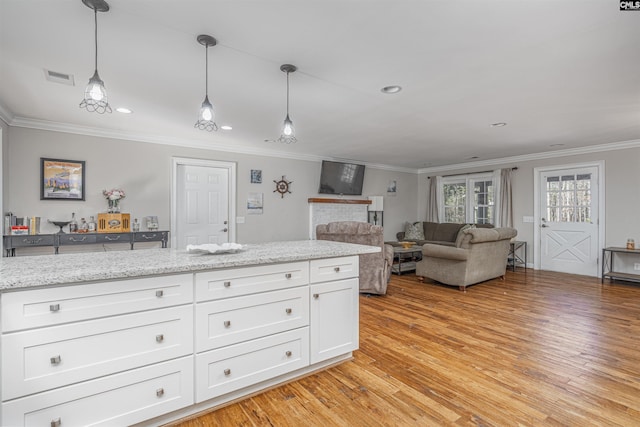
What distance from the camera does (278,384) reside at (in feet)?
6.92

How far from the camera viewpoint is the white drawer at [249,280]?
180cm

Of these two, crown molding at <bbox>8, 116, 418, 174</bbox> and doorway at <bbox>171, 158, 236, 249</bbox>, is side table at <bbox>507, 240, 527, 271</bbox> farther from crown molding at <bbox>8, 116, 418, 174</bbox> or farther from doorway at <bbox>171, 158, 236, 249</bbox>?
doorway at <bbox>171, 158, 236, 249</bbox>

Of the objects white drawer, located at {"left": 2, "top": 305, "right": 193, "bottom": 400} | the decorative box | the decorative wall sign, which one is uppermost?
the decorative wall sign

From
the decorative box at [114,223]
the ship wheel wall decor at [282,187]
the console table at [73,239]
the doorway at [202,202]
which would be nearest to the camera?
the console table at [73,239]

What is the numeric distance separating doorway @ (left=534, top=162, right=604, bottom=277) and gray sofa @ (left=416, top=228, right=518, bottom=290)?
149 cm

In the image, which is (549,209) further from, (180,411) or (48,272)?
(48,272)

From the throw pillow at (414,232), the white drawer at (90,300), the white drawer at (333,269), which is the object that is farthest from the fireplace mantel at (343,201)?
Answer: the white drawer at (90,300)

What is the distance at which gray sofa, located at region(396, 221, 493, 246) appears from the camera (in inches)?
276

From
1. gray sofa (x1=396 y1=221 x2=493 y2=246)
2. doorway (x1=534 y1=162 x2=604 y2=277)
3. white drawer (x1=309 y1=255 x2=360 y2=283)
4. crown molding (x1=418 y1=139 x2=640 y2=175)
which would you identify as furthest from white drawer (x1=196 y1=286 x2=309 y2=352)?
Answer: crown molding (x1=418 y1=139 x2=640 y2=175)

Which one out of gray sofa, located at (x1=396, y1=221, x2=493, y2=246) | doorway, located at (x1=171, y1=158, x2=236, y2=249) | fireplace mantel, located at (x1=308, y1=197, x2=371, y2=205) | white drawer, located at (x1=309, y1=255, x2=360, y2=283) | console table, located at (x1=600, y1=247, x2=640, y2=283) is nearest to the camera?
white drawer, located at (x1=309, y1=255, x2=360, y2=283)

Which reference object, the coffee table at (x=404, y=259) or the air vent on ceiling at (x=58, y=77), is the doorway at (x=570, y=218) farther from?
the air vent on ceiling at (x=58, y=77)

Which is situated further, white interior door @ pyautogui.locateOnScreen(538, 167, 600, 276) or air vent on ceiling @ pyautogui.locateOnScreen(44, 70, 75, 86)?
white interior door @ pyautogui.locateOnScreen(538, 167, 600, 276)

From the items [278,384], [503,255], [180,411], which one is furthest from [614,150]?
[180,411]

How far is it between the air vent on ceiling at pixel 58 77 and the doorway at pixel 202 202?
2.26 meters
